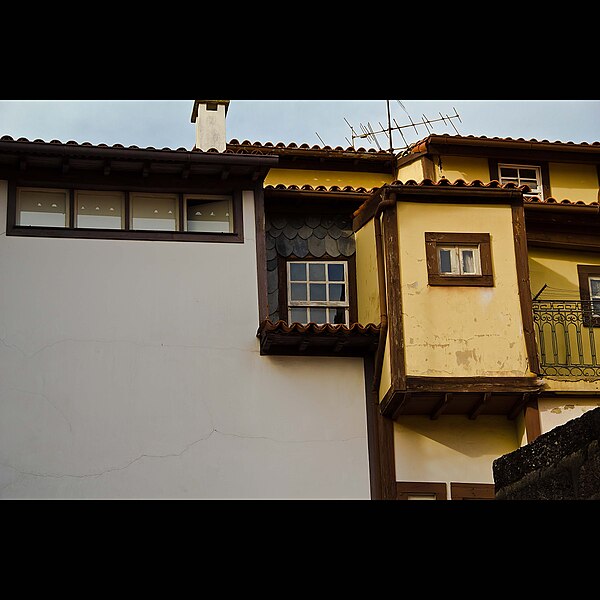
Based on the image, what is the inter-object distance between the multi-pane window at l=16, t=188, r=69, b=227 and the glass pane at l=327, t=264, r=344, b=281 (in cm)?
359

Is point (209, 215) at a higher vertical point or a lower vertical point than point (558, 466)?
higher

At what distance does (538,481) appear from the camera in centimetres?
431

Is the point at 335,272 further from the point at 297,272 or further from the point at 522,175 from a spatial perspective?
the point at 522,175

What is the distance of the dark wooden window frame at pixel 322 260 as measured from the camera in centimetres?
1619

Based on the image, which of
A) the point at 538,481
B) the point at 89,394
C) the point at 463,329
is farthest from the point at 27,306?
the point at 538,481

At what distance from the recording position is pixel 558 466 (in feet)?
13.5

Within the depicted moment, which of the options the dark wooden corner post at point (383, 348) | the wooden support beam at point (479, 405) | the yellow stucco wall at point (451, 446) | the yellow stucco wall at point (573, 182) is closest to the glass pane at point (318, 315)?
the dark wooden corner post at point (383, 348)

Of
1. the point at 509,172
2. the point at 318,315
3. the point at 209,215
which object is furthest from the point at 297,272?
the point at 509,172

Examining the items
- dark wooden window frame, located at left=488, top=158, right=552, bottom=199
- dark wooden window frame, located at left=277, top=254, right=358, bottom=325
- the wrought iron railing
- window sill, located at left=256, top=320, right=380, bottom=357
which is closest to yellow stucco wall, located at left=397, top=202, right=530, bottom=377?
window sill, located at left=256, top=320, right=380, bottom=357

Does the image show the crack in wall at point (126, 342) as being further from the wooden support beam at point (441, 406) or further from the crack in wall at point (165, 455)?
the wooden support beam at point (441, 406)

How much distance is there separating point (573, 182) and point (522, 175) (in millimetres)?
831

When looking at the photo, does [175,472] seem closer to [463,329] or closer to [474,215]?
[463,329]
